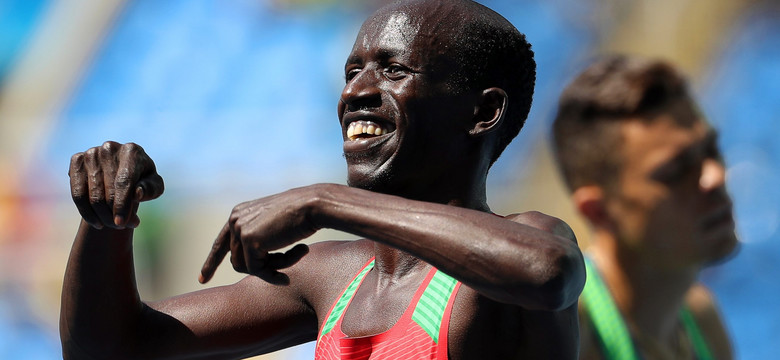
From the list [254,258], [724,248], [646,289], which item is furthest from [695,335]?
[254,258]

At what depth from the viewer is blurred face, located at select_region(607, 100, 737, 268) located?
268cm

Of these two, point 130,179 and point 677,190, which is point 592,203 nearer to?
point 677,190

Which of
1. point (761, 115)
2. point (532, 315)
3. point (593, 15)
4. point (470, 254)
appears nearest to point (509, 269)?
point (470, 254)

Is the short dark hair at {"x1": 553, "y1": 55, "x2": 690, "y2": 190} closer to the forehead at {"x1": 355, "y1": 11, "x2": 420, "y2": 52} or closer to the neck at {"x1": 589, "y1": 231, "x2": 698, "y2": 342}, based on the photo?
the neck at {"x1": 589, "y1": 231, "x2": 698, "y2": 342}

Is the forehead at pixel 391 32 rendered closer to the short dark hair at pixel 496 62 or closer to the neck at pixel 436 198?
the short dark hair at pixel 496 62

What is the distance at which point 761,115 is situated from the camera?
5.18 metres

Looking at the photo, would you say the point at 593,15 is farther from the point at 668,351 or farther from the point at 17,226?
Answer: the point at 17,226

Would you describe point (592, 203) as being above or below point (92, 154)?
below

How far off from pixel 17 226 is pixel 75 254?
15.0 ft

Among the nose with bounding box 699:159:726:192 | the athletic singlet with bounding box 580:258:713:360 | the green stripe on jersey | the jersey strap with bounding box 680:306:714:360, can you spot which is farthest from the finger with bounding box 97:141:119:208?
the jersey strap with bounding box 680:306:714:360

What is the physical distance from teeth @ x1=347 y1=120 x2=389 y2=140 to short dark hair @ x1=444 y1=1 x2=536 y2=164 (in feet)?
0.57

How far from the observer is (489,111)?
2.04 m

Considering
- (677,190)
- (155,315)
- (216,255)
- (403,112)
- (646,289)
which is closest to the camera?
(216,255)

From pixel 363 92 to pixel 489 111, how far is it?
0.88 feet
